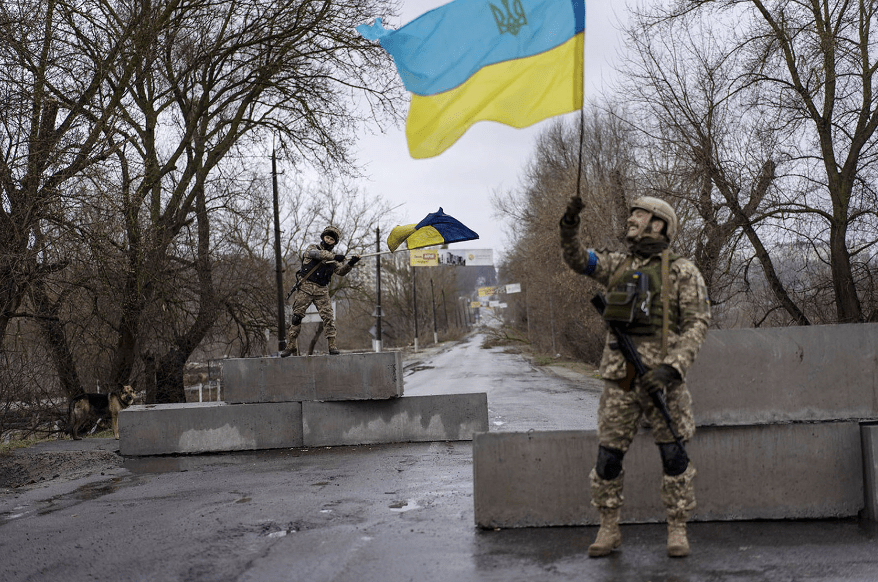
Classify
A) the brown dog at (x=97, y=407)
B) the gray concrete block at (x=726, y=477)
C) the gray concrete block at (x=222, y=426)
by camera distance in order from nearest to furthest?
the gray concrete block at (x=726, y=477) < the gray concrete block at (x=222, y=426) < the brown dog at (x=97, y=407)

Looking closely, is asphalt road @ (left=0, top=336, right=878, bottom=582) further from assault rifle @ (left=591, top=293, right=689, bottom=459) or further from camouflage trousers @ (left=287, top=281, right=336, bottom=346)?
camouflage trousers @ (left=287, top=281, right=336, bottom=346)

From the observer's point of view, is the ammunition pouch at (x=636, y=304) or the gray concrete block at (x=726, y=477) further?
the gray concrete block at (x=726, y=477)

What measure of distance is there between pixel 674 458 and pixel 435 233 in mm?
7062

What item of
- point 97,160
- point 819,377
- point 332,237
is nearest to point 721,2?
point 332,237

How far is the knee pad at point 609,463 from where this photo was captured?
16.0 feet

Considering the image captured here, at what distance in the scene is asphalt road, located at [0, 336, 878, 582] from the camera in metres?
4.62

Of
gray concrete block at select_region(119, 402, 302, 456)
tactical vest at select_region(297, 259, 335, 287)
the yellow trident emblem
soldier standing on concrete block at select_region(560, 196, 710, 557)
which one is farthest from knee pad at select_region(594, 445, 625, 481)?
tactical vest at select_region(297, 259, 335, 287)

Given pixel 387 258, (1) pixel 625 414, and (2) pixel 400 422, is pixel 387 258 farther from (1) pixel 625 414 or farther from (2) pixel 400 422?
(1) pixel 625 414

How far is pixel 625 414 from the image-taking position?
15.8 feet

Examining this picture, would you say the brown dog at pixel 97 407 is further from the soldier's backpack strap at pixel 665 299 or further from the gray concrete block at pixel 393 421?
the soldier's backpack strap at pixel 665 299

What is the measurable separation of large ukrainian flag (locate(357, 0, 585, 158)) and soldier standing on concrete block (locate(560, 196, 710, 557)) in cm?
127

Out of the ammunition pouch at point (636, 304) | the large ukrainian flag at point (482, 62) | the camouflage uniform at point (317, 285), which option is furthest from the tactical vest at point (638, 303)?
the camouflage uniform at point (317, 285)

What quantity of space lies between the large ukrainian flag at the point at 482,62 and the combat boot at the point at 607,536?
2.58 metres

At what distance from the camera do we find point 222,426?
1166 centimetres
